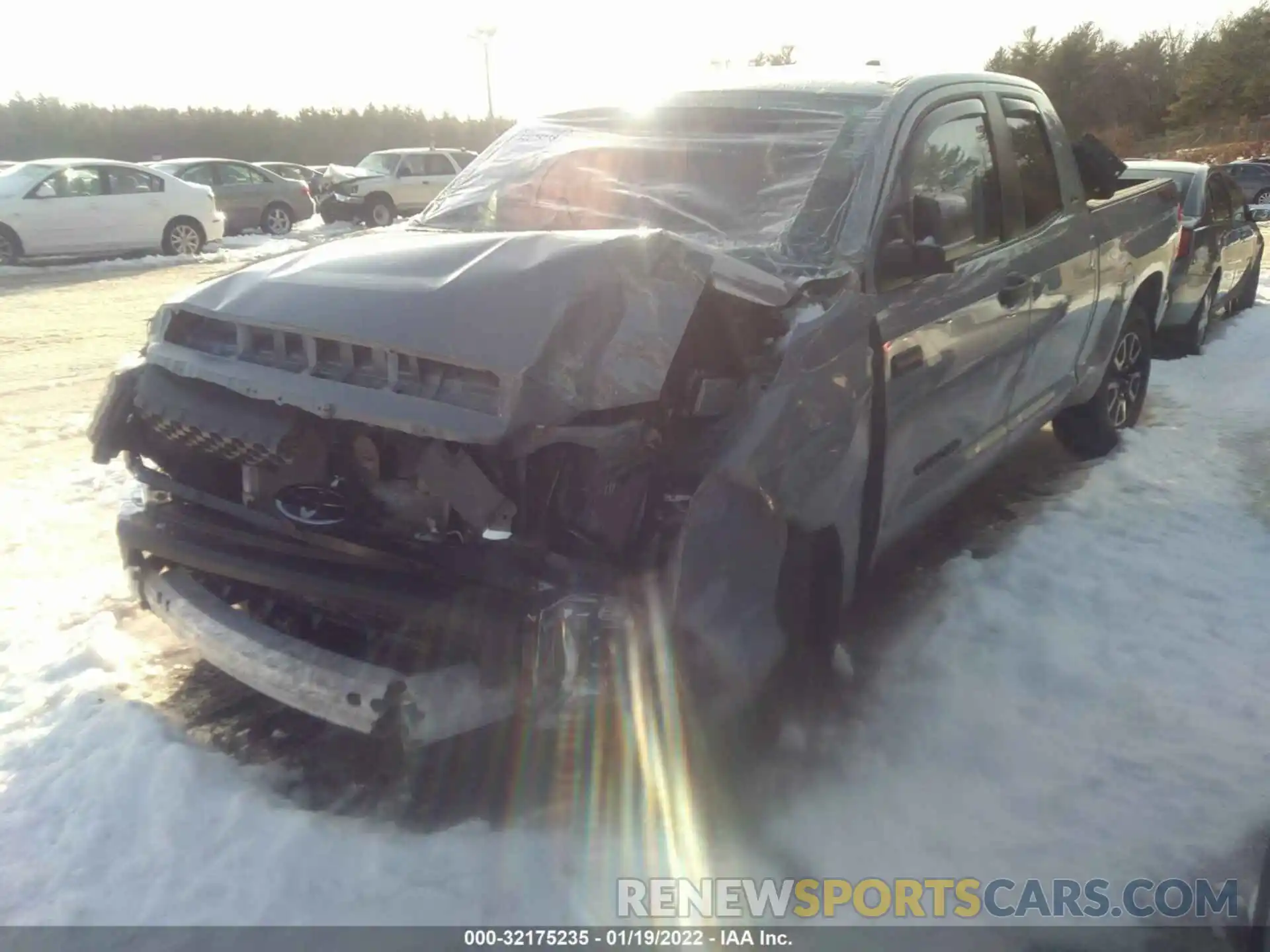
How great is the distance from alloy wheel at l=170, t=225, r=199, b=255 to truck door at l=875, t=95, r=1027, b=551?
15.0m

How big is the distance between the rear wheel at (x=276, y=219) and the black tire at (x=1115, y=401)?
17.8 m

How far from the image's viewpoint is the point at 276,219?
2020cm

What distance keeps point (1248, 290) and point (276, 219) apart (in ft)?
→ 55.5

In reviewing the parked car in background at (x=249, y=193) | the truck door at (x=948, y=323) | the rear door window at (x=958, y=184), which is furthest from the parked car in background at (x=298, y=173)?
the truck door at (x=948, y=323)

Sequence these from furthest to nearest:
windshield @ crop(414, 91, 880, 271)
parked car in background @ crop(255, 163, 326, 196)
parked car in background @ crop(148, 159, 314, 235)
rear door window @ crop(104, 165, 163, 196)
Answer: parked car in background @ crop(255, 163, 326, 196) < parked car in background @ crop(148, 159, 314, 235) < rear door window @ crop(104, 165, 163, 196) < windshield @ crop(414, 91, 880, 271)

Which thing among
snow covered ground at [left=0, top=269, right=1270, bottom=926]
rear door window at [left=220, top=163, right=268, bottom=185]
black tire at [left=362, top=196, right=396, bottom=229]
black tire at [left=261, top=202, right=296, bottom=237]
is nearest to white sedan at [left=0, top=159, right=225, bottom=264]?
rear door window at [left=220, top=163, right=268, bottom=185]

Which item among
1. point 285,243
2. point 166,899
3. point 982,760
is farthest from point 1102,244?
point 285,243

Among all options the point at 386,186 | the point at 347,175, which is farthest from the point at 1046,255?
the point at 347,175

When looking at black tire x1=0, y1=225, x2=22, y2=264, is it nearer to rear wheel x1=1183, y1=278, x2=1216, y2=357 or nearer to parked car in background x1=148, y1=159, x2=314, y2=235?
parked car in background x1=148, y1=159, x2=314, y2=235

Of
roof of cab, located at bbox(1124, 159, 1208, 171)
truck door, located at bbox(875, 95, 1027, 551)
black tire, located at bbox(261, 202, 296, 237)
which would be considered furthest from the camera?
black tire, located at bbox(261, 202, 296, 237)

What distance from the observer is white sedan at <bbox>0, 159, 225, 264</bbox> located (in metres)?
14.4

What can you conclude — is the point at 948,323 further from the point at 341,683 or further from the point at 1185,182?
the point at 1185,182

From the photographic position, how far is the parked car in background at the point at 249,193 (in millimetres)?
19266

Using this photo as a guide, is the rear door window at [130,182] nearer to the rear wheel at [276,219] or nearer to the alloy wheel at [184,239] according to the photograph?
→ the alloy wheel at [184,239]
